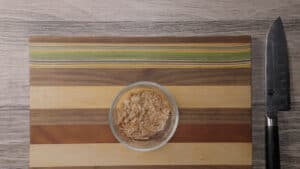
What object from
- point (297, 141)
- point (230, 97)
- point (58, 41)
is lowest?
point (297, 141)

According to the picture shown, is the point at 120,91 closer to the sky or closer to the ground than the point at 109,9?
closer to the ground

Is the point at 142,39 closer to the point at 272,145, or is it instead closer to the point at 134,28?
the point at 134,28

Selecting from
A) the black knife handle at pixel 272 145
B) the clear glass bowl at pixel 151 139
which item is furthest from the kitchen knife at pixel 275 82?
the clear glass bowl at pixel 151 139

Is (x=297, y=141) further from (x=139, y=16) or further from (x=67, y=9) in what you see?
(x=67, y=9)

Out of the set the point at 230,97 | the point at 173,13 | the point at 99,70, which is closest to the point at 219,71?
the point at 230,97

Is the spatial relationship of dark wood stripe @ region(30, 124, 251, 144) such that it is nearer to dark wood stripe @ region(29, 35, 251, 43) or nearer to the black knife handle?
the black knife handle

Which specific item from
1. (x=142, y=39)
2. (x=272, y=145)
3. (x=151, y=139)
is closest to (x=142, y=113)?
(x=151, y=139)
